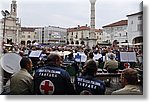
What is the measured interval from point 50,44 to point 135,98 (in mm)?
1936

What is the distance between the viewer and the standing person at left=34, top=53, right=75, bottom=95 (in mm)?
2092

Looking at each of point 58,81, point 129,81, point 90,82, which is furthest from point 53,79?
point 129,81

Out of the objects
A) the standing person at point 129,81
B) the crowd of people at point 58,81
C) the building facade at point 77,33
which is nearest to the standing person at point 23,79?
the crowd of people at point 58,81

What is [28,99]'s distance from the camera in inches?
95.5

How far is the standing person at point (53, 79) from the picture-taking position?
2.09 meters

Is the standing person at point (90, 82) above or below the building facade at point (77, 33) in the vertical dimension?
below

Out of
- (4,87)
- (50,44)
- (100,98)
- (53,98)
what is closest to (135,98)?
(100,98)

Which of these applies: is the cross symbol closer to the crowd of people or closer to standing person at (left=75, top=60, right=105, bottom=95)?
the crowd of people

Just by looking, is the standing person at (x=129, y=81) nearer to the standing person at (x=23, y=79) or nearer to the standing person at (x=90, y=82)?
the standing person at (x=90, y=82)

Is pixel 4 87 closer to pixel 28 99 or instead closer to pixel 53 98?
pixel 28 99

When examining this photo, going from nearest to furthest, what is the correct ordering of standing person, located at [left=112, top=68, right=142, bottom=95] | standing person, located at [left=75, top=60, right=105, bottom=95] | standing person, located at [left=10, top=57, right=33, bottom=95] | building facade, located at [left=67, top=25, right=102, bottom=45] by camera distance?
standing person, located at [left=112, top=68, right=142, bottom=95], standing person, located at [left=75, top=60, right=105, bottom=95], standing person, located at [left=10, top=57, right=33, bottom=95], building facade, located at [left=67, top=25, right=102, bottom=45]

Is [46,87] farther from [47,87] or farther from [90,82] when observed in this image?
[90,82]

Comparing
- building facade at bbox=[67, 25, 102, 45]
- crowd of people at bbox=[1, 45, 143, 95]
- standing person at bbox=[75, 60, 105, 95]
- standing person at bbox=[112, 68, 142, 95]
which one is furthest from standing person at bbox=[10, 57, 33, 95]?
building facade at bbox=[67, 25, 102, 45]

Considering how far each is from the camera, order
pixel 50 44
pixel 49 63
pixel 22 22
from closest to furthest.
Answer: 1. pixel 49 63
2. pixel 22 22
3. pixel 50 44
